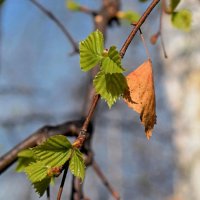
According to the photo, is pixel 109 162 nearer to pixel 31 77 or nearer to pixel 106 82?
pixel 31 77

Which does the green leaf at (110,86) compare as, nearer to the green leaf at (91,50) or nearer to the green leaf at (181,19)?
the green leaf at (91,50)

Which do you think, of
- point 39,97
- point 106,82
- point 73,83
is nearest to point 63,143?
point 106,82

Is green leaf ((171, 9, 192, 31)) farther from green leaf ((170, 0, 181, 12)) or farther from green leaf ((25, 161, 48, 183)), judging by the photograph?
green leaf ((25, 161, 48, 183))

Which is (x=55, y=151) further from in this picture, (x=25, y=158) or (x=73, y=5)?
(x=73, y=5)

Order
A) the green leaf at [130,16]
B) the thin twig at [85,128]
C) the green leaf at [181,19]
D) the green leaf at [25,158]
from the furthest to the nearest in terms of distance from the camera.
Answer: the green leaf at [130,16], the green leaf at [181,19], the green leaf at [25,158], the thin twig at [85,128]

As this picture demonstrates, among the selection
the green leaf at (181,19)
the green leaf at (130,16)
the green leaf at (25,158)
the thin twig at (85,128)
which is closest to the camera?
the thin twig at (85,128)

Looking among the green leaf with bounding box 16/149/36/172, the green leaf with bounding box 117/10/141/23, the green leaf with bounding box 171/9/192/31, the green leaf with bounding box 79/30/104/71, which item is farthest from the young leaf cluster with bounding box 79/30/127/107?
the green leaf with bounding box 117/10/141/23

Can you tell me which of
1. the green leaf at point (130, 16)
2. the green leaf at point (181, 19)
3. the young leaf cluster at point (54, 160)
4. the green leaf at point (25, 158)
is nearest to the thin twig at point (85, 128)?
the young leaf cluster at point (54, 160)
